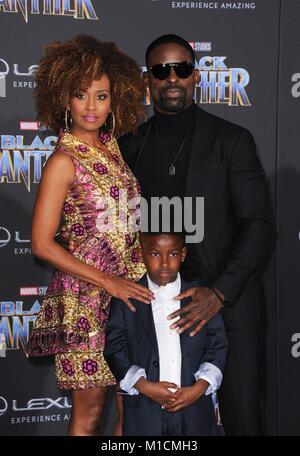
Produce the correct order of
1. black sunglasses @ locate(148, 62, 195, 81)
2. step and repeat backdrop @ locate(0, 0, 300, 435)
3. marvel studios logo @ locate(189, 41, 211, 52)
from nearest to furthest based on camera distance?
black sunglasses @ locate(148, 62, 195, 81) → step and repeat backdrop @ locate(0, 0, 300, 435) → marvel studios logo @ locate(189, 41, 211, 52)

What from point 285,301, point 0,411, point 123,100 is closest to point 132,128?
point 123,100

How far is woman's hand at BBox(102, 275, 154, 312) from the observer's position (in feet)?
9.88

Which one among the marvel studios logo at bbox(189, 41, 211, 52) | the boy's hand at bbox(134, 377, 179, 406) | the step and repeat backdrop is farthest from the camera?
the marvel studios logo at bbox(189, 41, 211, 52)

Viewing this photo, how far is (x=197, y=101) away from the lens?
3.98 meters

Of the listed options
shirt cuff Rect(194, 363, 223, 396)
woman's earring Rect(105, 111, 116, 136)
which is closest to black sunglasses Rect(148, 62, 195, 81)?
woman's earring Rect(105, 111, 116, 136)

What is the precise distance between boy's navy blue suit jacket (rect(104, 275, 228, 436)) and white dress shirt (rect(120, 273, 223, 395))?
0.06 feet

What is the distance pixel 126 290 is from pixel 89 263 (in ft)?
0.75

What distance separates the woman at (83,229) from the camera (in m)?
3.09

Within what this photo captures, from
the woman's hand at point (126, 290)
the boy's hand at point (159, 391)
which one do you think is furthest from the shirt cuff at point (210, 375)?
the woman's hand at point (126, 290)

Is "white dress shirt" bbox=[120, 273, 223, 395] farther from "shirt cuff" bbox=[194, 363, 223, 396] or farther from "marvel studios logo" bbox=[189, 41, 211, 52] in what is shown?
"marvel studios logo" bbox=[189, 41, 211, 52]

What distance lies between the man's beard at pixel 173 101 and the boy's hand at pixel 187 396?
1.17m

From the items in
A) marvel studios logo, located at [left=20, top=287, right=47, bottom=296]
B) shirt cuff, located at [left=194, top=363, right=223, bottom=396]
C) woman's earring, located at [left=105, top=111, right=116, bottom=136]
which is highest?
woman's earring, located at [left=105, top=111, right=116, bottom=136]

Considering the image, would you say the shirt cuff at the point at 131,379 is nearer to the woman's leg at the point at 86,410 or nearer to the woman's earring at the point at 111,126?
the woman's leg at the point at 86,410

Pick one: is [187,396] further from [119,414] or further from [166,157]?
[166,157]
